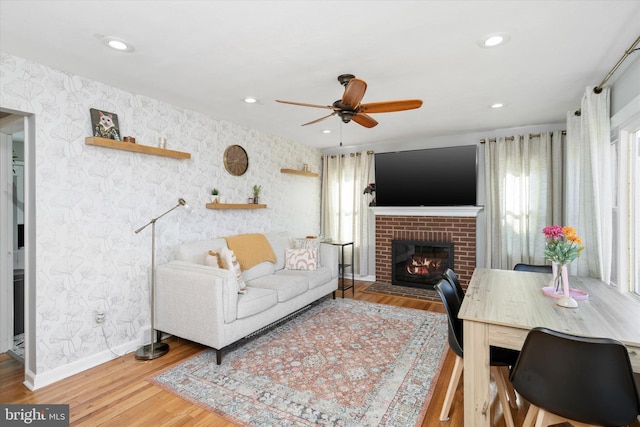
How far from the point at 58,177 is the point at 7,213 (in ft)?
3.12

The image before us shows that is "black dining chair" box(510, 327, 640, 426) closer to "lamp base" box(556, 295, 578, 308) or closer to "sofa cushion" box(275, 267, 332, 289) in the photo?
"lamp base" box(556, 295, 578, 308)

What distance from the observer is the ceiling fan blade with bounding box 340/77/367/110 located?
6.93ft

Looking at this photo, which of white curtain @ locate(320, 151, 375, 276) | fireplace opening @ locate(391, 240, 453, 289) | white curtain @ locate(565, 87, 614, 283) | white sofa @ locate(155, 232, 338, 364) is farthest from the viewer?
white curtain @ locate(320, 151, 375, 276)

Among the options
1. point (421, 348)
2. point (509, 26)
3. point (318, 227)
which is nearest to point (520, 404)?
point (421, 348)

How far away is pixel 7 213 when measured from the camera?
2908mm

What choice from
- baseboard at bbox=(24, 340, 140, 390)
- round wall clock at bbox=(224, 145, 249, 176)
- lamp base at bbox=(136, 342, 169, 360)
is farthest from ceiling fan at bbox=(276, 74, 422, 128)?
baseboard at bbox=(24, 340, 140, 390)

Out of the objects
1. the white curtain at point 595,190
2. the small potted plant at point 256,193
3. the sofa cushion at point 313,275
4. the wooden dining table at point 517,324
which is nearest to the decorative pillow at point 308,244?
the sofa cushion at point 313,275

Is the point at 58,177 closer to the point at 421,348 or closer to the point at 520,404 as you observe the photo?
the point at 421,348

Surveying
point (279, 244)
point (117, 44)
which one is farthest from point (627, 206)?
point (117, 44)

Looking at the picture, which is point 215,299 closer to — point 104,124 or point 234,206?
point 234,206

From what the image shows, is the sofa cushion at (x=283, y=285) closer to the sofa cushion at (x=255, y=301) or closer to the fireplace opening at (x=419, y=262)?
the sofa cushion at (x=255, y=301)

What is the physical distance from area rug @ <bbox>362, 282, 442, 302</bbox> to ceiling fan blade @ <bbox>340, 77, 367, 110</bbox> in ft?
10.6

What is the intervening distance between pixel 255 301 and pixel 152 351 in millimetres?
1009

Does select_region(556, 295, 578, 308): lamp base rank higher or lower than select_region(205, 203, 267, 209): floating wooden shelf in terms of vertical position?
lower
